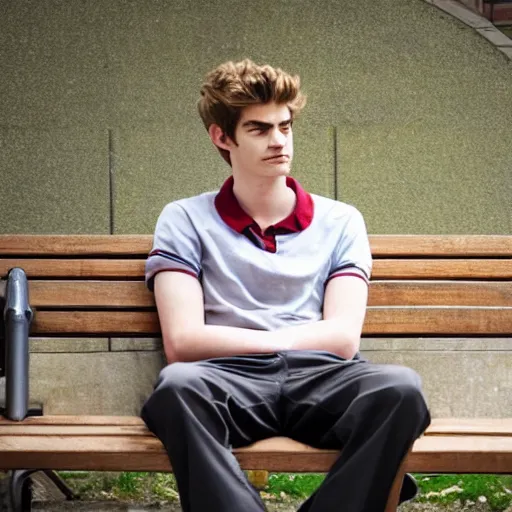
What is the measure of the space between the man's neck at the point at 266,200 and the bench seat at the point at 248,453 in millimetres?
816

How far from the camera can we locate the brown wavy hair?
143 inches

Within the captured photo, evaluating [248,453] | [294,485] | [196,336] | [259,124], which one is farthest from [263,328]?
[294,485]

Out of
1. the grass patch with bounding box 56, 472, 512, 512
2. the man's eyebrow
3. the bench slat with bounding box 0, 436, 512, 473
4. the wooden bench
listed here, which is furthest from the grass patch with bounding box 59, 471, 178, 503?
the man's eyebrow

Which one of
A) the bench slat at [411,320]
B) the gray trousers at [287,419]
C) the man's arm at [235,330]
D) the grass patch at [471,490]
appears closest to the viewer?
the gray trousers at [287,419]

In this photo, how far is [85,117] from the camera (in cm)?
492

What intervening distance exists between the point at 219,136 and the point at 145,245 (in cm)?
56

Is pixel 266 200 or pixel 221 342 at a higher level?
pixel 266 200

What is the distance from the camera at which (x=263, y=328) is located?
3600mm

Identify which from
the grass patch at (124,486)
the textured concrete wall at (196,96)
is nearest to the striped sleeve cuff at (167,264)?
the textured concrete wall at (196,96)

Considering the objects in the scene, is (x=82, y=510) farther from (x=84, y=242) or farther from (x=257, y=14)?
(x=257, y=14)

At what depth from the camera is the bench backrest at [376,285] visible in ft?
13.3

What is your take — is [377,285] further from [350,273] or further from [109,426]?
[109,426]

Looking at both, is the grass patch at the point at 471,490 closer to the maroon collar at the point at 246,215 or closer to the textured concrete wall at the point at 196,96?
the textured concrete wall at the point at 196,96

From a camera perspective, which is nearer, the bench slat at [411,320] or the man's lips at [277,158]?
the man's lips at [277,158]
